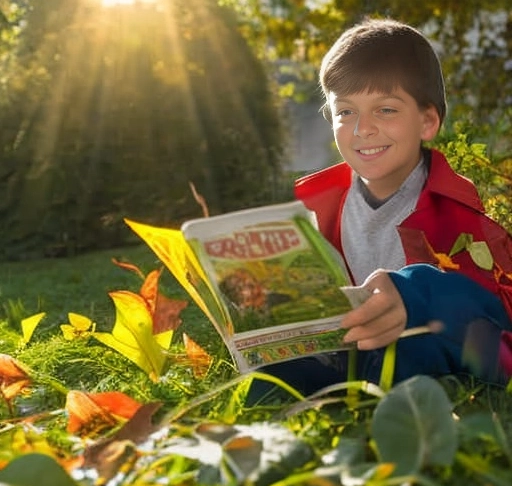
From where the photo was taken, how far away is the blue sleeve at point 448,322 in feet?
5.87

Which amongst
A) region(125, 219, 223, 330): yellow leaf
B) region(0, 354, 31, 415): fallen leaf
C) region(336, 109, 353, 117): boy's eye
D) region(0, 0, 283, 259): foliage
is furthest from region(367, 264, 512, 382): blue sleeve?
region(0, 0, 283, 259): foliage

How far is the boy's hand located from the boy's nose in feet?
1.62

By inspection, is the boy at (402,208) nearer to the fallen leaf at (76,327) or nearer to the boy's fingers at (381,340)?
the boy's fingers at (381,340)

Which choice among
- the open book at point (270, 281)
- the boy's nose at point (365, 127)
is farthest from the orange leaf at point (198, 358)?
the boy's nose at point (365, 127)

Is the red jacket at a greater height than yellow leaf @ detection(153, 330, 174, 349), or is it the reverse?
the red jacket

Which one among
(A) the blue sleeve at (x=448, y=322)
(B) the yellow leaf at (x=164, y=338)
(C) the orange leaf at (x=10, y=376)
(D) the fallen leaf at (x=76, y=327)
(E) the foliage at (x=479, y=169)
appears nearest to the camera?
(A) the blue sleeve at (x=448, y=322)

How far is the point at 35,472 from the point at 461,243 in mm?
1087

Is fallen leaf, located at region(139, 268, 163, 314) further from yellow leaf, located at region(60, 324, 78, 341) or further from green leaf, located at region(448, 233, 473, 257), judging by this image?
green leaf, located at region(448, 233, 473, 257)

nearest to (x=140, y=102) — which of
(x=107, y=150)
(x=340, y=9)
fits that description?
(x=107, y=150)

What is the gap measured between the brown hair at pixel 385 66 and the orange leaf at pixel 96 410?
85 centimetres

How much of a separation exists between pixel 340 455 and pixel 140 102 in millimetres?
6237

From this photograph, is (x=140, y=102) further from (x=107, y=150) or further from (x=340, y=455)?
(x=340, y=455)

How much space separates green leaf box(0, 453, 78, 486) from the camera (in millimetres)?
1307

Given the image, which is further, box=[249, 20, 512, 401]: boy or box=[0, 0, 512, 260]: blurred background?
box=[0, 0, 512, 260]: blurred background
